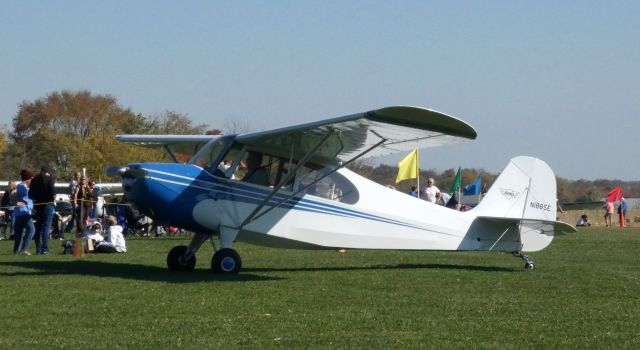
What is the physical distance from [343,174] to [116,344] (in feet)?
26.4

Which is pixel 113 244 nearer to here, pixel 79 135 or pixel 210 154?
pixel 210 154

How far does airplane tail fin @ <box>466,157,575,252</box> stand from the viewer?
16.5 m

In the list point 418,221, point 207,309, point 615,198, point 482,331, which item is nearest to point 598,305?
point 482,331

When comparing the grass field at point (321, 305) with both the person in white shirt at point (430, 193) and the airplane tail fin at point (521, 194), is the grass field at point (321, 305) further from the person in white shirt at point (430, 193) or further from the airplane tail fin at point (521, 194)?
the person in white shirt at point (430, 193)

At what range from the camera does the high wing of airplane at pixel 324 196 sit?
1369 cm

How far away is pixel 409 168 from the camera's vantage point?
3083 cm

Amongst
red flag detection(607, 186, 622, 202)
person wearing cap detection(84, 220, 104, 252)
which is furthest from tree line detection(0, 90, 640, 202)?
person wearing cap detection(84, 220, 104, 252)

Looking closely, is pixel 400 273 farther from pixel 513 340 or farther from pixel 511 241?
pixel 513 340

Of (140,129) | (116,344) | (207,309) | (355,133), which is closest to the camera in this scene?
(116,344)

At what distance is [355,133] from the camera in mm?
13766

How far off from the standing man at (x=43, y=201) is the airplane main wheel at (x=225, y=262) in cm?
646

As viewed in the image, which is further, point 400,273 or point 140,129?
point 140,129

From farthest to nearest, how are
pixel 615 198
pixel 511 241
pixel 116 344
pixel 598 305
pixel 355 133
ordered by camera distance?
pixel 615 198, pixel 511 241, pixel 355 133, pixel 598 305, pixel 116 344

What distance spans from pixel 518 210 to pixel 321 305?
7.28 m
